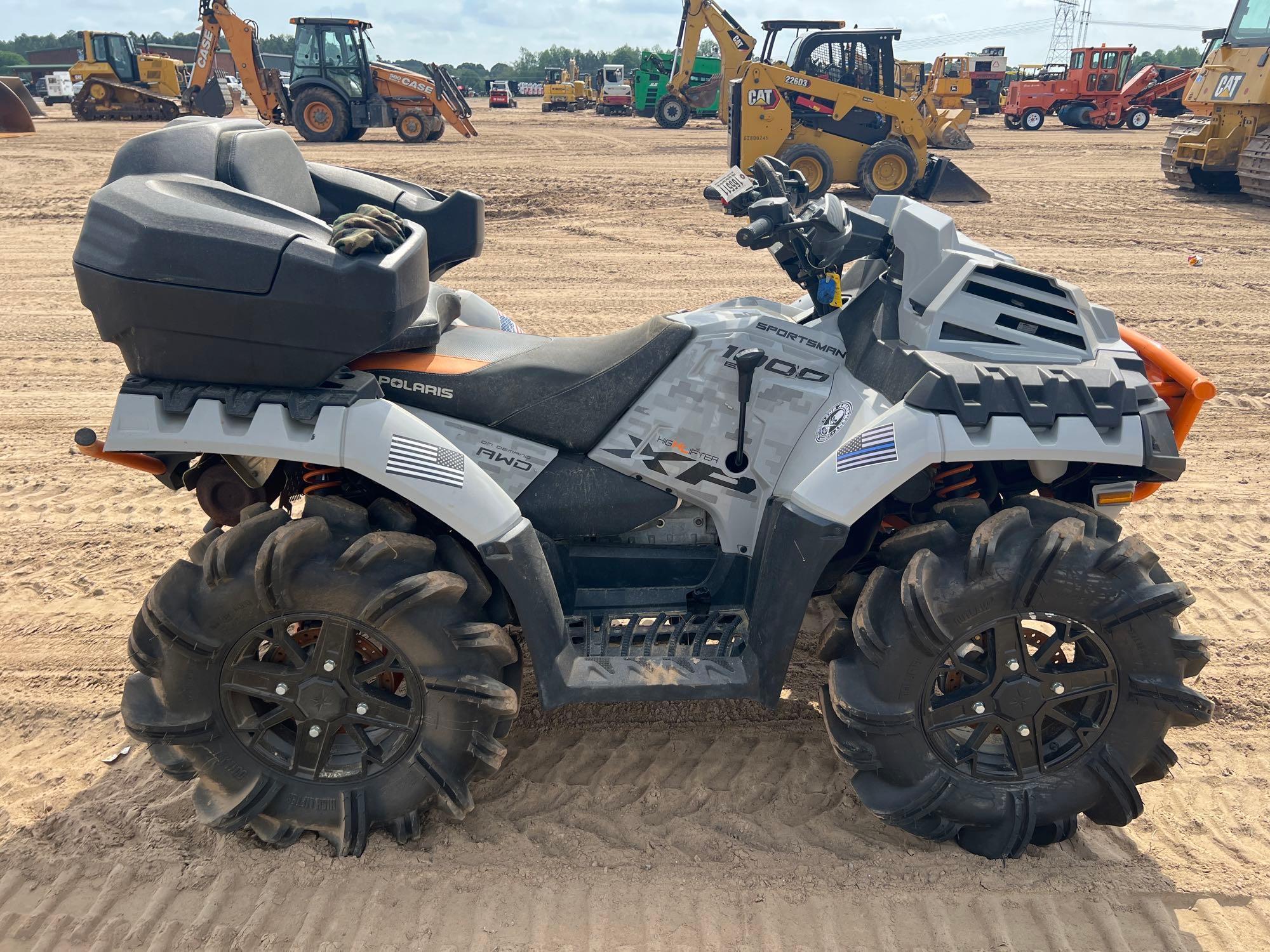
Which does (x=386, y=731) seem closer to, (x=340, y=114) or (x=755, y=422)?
(x=755, y=422)

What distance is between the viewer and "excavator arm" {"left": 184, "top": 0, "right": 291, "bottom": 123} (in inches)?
877

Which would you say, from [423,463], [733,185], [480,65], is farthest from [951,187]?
[480,65]

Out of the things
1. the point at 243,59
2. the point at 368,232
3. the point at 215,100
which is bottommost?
the point at 215,100

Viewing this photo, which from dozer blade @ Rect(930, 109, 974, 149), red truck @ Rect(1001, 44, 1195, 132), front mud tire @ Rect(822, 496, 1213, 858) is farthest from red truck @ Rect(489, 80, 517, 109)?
front mud tire @ Rect(822, 496, 1213, 858)

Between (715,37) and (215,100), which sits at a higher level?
(715,37)

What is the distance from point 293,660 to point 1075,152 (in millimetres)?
22987

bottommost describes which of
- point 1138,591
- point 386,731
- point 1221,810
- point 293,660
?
point 1221,810

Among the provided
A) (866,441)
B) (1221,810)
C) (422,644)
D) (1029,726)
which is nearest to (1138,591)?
(1029,726)

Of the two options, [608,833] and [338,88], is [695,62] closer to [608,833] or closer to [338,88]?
[338,88]

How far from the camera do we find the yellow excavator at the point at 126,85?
87.4 feet

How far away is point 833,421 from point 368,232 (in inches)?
59.1

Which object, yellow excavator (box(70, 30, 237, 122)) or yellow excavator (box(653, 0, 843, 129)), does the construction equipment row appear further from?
yellow excavator (box(653, 0, 843, 129))

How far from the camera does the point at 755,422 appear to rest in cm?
305

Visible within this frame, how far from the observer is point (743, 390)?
2945 millimetres
